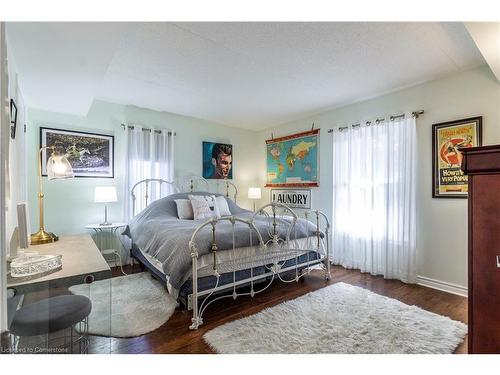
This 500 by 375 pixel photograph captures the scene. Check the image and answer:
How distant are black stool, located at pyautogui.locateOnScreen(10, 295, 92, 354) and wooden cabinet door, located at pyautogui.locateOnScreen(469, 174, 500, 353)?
2120 millimetres

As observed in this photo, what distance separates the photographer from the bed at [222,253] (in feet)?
6.77

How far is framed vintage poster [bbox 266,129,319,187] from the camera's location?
4.10 metres

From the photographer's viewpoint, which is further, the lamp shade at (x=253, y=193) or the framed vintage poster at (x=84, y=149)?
the lamp shade at (x=253, y=193)

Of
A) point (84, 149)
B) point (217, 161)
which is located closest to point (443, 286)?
point (217, 161)

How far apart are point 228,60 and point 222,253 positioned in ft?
6.09

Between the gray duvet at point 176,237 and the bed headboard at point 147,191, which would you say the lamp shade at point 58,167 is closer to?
the gray duvet at point 176,237

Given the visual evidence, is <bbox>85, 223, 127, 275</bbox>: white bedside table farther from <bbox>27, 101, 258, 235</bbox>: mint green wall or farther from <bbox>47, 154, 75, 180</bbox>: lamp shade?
<bbox>47, 154, 75, 180</bbox>: lamp shade

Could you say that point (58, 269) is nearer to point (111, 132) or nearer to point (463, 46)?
A: point (111, 132)

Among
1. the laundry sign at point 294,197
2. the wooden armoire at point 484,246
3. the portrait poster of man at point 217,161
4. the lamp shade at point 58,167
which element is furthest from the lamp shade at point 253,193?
the wooden armoire at point 484,246

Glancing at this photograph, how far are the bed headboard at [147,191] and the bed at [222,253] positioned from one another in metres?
0.53

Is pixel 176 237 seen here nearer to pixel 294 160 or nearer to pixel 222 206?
pixel 222 206

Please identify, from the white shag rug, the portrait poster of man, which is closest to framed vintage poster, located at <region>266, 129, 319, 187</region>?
the portrait poster of man

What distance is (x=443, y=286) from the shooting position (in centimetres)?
272

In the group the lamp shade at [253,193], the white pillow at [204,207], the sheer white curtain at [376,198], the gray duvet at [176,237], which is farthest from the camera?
the lamp shade at [253,193]
